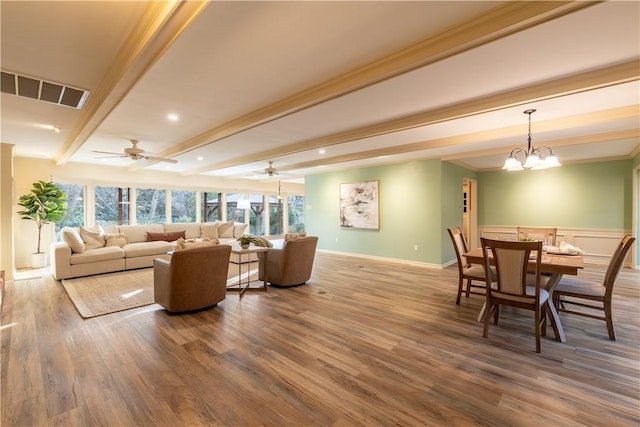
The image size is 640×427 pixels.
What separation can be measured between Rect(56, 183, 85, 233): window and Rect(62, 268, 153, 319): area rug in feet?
8.83

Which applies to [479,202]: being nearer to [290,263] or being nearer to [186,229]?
[290,263]

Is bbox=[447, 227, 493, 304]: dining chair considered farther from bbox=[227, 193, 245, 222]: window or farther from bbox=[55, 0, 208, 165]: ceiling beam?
bbox=[227, 193, 245, 222]: window

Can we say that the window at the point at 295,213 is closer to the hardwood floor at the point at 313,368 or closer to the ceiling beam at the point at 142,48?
the hardwood floor at the point at 313,368

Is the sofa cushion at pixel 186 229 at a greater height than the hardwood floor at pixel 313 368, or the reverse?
the sofa cushion at pixel 186 229

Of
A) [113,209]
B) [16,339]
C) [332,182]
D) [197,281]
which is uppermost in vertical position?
[332,182]

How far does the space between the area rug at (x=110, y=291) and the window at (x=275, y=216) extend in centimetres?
579

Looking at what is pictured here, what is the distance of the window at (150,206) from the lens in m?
7.91

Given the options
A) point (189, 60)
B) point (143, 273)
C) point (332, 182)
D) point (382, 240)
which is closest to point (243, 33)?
point (189, 60)

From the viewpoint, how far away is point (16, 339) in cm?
271

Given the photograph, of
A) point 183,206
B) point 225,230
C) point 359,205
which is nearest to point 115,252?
point 225,230

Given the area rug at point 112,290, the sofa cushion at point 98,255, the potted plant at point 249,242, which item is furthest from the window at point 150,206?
the potted plant at point 249,242

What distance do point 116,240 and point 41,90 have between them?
12.7ft

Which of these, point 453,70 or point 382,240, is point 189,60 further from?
point 382,240

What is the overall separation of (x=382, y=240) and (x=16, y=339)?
6.15m
